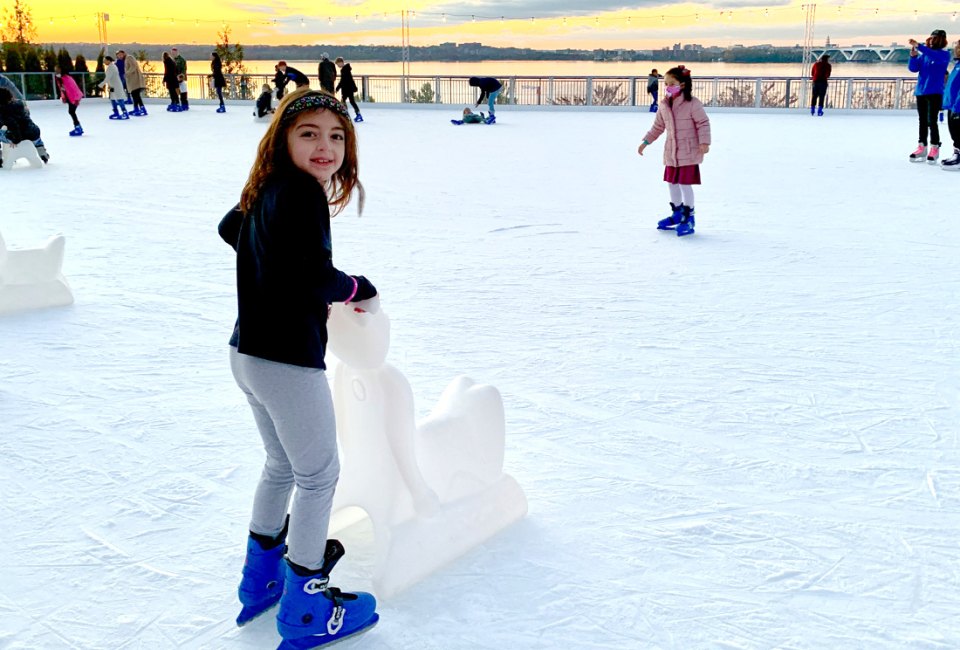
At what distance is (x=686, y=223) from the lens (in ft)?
19.9

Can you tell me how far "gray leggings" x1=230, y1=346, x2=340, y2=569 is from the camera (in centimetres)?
166

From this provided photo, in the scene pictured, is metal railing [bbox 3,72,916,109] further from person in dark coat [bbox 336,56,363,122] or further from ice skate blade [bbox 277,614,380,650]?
ice skate blade [bbox 277,614,380,650]

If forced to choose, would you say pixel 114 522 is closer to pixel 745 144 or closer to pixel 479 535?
pixel 479 535

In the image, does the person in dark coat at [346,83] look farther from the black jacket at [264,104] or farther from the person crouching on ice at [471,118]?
the person crouching on ice at [471,118]

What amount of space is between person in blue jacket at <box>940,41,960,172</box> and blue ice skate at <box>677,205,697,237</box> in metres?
4.83

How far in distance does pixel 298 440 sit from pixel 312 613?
1.18 feet

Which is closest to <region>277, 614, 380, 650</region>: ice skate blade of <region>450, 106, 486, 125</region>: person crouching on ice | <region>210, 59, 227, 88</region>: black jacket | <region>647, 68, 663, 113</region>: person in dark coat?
<region>450, 106, 486, 125</region>: person crouching on ice

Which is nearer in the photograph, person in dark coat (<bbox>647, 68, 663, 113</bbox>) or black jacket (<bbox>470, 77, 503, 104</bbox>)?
black jacket (<bbox>470, 77, 503, 104</bbox>)

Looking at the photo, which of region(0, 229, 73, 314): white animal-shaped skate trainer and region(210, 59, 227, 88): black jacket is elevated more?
region(210, 59, 227, 88): black jacket

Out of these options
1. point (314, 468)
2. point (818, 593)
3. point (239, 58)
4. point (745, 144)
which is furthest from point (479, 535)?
point (239, 58)

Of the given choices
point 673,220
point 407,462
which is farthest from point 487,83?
point 407,462

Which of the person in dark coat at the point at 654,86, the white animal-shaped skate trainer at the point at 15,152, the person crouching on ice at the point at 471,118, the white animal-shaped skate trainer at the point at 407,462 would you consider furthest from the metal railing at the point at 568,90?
the white animal-shaped skate trainer at the point at 407,462

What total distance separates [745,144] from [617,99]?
30.8 feet

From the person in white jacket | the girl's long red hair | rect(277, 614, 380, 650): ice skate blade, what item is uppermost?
the person in white jacket
